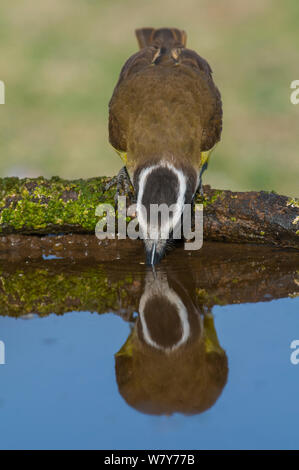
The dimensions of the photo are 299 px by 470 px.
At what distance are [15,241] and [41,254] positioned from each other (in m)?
0.32

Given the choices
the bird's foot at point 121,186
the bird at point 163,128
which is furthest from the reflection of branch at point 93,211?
the bird at point 163,128

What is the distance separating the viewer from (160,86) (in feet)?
20.2

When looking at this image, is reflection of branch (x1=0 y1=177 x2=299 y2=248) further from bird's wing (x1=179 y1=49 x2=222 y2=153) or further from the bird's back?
bird's wing (x1=179 y1=49 x2=222 y2=153)

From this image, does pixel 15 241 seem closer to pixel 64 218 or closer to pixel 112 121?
pixel 64 218

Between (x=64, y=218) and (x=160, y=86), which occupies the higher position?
(x=160, y=86)

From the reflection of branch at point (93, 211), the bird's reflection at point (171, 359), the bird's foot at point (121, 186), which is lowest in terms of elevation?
the bird's reflection at point (171, 359)

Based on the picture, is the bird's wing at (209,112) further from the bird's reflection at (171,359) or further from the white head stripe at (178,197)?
the bird's reflection at (171,359)

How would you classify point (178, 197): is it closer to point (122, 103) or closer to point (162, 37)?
point (122, 103)

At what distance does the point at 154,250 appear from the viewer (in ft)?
16.3

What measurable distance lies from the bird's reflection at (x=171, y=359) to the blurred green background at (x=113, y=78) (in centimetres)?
494

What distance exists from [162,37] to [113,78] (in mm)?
3971

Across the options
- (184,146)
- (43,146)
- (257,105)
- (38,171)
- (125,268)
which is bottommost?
(125,268)

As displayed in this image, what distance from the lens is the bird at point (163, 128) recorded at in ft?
16.3
